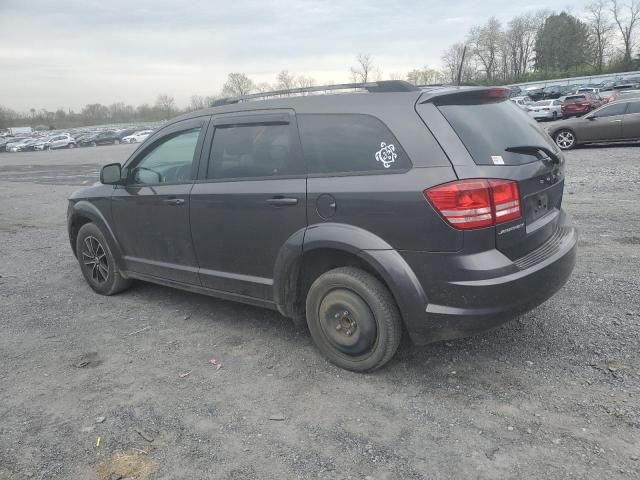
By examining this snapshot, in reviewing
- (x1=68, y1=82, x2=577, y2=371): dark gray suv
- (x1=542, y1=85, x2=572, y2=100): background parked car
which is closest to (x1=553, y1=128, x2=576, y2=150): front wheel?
(x1=68, y1=82, x2=577, y2=371): dark gray suv

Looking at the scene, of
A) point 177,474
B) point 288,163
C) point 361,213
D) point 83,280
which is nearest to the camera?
point 177,474

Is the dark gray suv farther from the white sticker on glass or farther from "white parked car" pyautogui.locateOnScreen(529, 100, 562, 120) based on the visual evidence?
"white parked car" pyautogui.locateOnScreen(529, 100, 562, 120)

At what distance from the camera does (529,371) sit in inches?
129

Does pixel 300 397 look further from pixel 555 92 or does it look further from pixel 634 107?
pixel 555 92

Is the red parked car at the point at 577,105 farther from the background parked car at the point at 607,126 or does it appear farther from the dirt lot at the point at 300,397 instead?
the dirt lot at the point at 300,397

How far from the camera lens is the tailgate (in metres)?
2.97

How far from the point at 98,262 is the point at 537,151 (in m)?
4.29

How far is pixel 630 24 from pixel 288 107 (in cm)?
9918

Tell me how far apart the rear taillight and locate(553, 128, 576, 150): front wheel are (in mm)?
15192

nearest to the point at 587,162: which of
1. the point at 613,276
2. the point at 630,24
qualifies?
the point at 613,276

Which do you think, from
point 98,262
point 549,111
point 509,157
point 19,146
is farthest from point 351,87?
point 19,146

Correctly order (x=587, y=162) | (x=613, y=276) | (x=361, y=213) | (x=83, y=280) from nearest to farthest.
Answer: (x=361, y=213)
(x=613, y=276)
(x=83, y=280)
(x=587, y=162)

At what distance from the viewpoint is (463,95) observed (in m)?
3.24

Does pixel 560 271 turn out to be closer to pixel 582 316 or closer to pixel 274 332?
pixel 582 316
